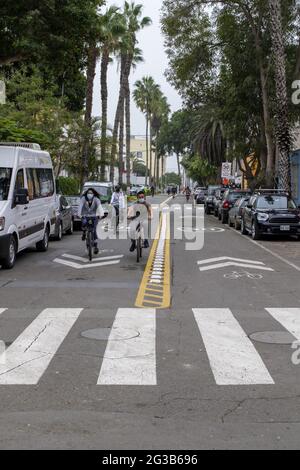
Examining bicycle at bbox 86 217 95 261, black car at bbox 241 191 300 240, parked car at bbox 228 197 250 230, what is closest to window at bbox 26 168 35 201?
bicycle at bbox 86 217 95 261

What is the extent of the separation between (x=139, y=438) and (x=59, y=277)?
8.95 m

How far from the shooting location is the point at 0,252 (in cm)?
1396

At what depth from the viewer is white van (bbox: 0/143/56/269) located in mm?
14219

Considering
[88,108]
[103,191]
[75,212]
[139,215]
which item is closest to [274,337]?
[139,215]

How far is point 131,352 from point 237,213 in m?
20.8

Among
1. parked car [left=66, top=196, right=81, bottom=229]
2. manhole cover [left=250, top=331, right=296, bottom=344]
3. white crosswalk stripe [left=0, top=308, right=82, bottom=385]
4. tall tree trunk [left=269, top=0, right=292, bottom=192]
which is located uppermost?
tall tree trunk [left=269, top=0, right=292, bottom=192]

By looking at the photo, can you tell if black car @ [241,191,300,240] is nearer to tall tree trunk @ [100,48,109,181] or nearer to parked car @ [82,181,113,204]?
parked car @ [82,181,113,204]

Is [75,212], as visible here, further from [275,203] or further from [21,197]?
[21,197]

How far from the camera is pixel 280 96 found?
28.8m

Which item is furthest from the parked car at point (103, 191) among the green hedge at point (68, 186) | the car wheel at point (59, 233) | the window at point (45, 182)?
the window at point (45, 182)

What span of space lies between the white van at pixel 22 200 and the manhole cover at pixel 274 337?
7246 millimetres

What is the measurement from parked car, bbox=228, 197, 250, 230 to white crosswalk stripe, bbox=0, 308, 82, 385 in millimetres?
17580

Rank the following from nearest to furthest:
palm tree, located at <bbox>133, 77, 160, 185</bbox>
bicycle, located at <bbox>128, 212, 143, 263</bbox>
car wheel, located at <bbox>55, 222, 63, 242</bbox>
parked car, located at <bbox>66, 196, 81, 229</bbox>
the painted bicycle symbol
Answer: the painted bicycle symbol → bicycle, located at <bbox>128, 212, 143, 263</bbox> → car wheel, located at <bbox>55, 222, 63, 242</bbox> → parked car, located at <bbox>66, 196, 81, 229</bbox> → palm tree, located at <bbox>133, 77, 160, 185</bbox>

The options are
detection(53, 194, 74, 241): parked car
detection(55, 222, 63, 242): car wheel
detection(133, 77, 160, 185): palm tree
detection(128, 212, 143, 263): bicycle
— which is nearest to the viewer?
detection(128, 212, 143, 263): bicycle
